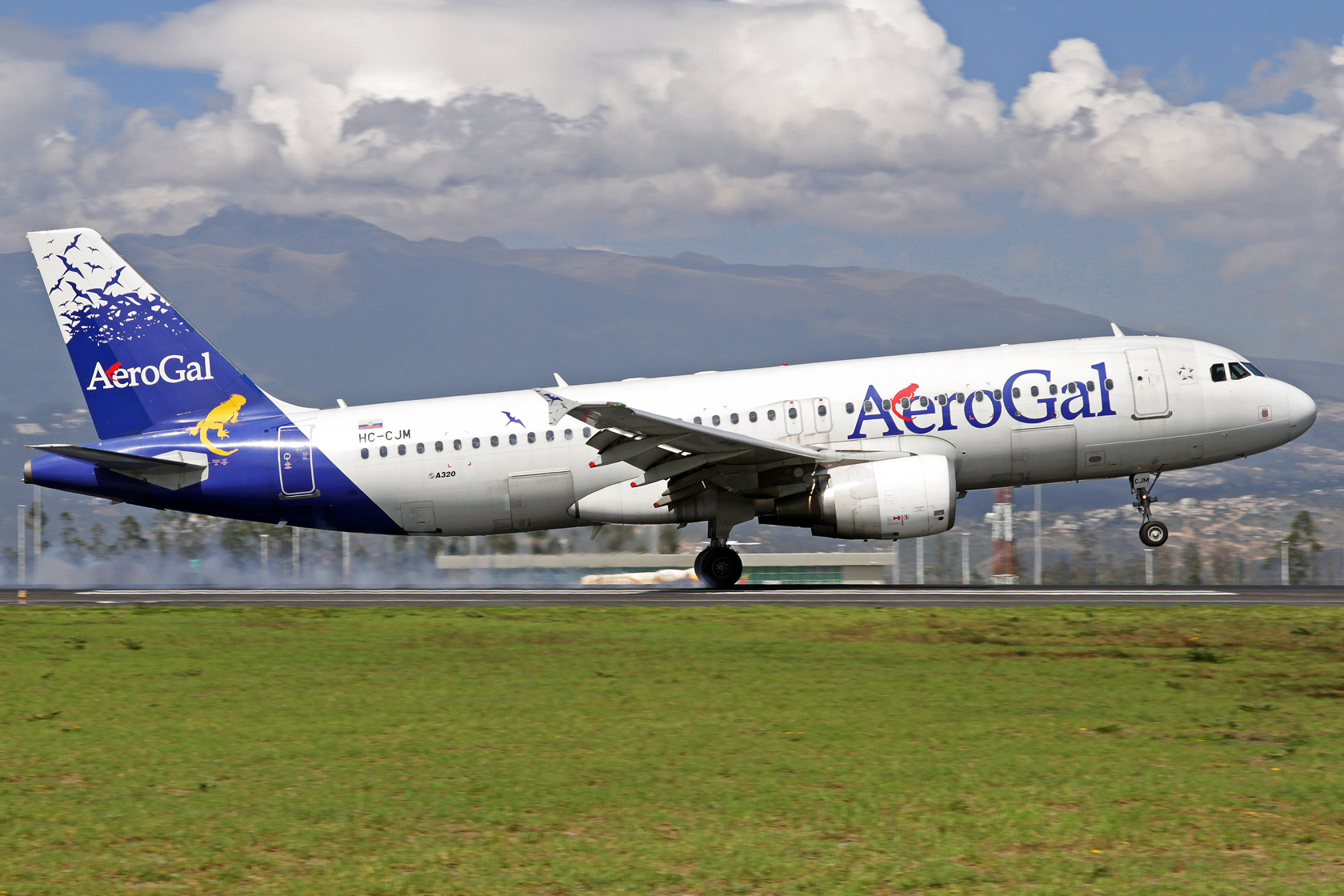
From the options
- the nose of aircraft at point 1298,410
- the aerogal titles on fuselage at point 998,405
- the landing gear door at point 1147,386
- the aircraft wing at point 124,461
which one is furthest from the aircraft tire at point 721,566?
the nose of aircraft at point 1298,410

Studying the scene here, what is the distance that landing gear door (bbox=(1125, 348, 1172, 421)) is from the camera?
2794cm

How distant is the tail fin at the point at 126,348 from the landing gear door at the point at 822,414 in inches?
483

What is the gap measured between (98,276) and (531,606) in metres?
14.6

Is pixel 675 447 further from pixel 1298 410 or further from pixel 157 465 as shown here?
pixel 1298 410

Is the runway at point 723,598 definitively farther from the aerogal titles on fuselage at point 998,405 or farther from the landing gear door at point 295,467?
the aerogal titles on fuselage at point 998,405

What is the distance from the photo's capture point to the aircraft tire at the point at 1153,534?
90.3ft

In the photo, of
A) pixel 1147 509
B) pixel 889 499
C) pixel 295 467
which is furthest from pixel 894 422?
pixel 295 467

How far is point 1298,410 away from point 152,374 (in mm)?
25762

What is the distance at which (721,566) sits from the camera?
28734 mm

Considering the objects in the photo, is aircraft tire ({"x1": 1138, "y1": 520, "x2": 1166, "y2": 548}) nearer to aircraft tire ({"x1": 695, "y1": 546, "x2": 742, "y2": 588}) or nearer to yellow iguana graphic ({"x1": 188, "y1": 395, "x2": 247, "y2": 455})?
aircraft tire ({"x1": 695, "y1": 546, "x2": 742, "y2": 588})

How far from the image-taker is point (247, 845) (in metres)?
7.85

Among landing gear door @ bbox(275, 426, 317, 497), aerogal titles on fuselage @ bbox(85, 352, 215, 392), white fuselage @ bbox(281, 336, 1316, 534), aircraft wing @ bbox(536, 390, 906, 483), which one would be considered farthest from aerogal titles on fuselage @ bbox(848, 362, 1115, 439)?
aerogal titles on fuselage @ bbox(85, 352, 215, 392)

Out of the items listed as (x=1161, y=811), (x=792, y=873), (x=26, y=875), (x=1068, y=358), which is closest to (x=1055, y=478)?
(x=1068, y=358)

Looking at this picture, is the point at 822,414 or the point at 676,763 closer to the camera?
the point at 676,763
